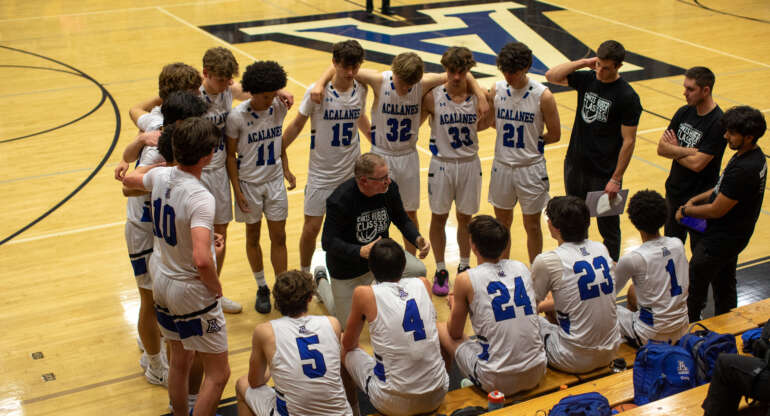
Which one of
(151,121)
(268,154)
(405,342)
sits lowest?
(405,342)

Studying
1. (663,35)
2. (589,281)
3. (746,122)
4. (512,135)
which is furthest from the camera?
(663,35)

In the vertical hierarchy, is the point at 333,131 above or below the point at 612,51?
below

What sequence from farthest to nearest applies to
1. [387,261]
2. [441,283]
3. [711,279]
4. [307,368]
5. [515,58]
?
[441,283]
[515,58]
[711,279]
[387,261]
[307,368]

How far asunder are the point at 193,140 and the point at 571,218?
7.93 ft

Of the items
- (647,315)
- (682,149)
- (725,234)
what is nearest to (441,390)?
(647,315)

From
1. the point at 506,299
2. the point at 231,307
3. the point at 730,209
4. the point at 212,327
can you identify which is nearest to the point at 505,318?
the point at 506,299

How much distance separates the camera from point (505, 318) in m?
4.59

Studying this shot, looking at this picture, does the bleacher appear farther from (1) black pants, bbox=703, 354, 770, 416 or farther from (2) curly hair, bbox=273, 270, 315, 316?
(2) curly hair, bbox=273, 270, 315, 316

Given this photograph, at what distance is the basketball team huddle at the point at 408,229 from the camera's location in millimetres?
4434

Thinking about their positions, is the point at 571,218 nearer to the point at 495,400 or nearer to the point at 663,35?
the point at 495,400

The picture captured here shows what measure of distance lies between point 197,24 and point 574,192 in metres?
12.2

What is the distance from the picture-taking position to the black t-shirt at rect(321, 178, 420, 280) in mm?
5633

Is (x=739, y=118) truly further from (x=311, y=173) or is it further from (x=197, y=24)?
(x=197, y=24)

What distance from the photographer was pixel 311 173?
679 cm
